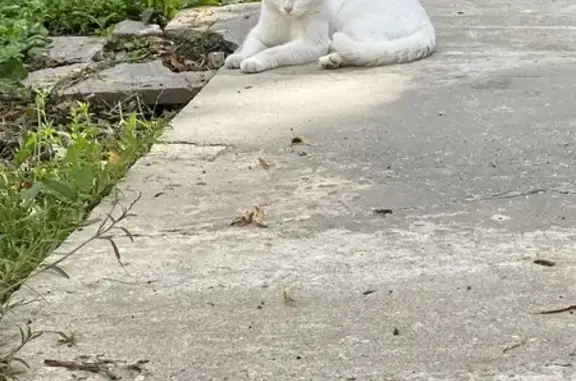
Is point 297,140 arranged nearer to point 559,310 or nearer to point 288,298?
point 288,298

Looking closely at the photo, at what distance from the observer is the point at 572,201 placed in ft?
7.59

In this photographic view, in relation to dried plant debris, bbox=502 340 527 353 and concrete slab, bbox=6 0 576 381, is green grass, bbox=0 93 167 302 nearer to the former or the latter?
concrete slab, bbox=6 0 576 381

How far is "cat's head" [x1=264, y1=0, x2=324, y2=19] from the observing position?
3949 mm

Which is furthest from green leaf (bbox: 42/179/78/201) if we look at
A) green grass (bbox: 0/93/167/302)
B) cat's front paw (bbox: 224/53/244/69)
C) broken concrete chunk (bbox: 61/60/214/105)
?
cat's front paw (bbox: 224/53/244/69)

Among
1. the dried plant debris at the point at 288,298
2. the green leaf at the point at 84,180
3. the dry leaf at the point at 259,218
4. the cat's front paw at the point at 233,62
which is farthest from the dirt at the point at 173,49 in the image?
the dried plant debris at the point at 288,298

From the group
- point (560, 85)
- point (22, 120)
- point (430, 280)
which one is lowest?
point (22, 120)

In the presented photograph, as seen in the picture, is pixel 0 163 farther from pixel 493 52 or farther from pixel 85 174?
pixel 493 52

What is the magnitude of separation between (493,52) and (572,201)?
5.74ft

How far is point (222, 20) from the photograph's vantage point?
15.5 feet

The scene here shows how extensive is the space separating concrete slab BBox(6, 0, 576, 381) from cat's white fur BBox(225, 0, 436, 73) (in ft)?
1.22

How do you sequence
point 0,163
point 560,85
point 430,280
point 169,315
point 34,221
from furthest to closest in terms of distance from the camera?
point 560,85, point 0,163, point 34,221, point 430,280, point 169,315

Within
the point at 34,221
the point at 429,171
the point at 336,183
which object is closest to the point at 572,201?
the point at 429,171

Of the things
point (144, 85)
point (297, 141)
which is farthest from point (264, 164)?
point (144, 85)

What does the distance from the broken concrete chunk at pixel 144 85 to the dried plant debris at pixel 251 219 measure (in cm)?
159
